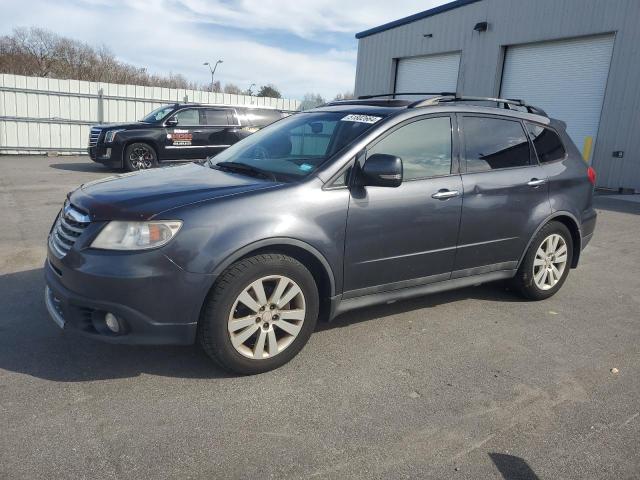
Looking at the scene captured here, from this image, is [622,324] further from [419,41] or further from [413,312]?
[419,41]

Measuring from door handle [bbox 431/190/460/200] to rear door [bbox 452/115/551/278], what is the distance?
0.36 ft

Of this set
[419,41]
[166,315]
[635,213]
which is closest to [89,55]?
[419,41]

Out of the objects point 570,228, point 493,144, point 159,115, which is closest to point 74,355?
point 493,144

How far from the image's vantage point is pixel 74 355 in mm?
3436

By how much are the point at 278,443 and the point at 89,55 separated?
146 ft

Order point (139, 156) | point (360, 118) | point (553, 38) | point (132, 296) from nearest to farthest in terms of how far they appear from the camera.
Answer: point (132, 296)
point (360, 118)
point (139, 156)
point (553, 38)

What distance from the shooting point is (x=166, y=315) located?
2986 millimetres

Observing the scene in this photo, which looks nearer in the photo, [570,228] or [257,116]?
[570,228]

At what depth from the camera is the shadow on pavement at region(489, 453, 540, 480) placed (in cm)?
246

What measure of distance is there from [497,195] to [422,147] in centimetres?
81

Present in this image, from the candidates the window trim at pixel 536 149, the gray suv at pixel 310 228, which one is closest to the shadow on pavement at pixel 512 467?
the gray suv at pixel 310 228

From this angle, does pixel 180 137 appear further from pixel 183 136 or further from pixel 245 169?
pixel 245 169

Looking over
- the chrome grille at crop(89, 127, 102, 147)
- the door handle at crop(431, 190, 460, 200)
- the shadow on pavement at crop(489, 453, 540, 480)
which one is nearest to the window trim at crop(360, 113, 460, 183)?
the door handle at crop(431, 190, 460, 200)

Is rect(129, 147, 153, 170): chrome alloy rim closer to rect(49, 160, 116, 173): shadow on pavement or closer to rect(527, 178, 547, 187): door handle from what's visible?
rect(49, 160, 116, 173): shadow on pavement
